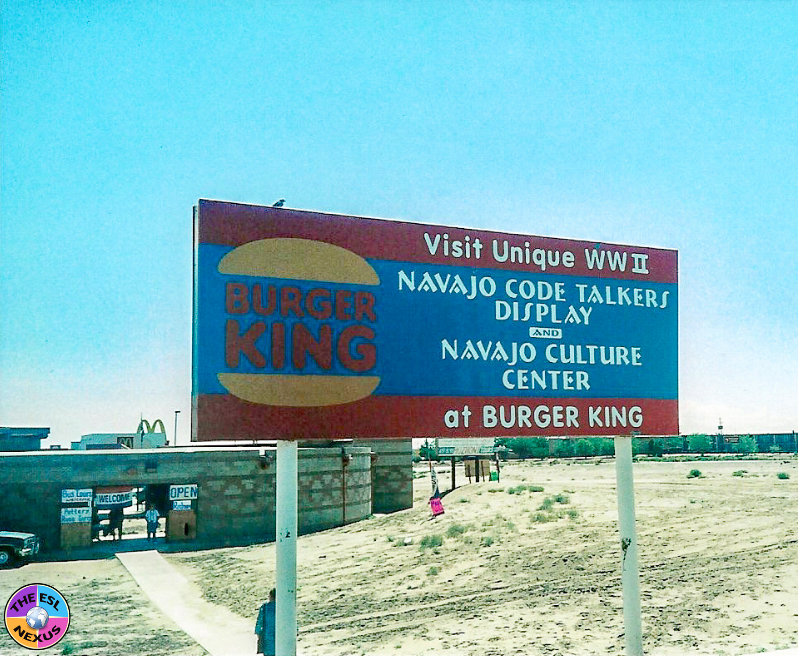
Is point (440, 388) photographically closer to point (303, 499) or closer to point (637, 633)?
point (637, 633)

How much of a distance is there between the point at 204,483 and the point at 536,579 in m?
19.1

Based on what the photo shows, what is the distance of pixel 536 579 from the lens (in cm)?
2170

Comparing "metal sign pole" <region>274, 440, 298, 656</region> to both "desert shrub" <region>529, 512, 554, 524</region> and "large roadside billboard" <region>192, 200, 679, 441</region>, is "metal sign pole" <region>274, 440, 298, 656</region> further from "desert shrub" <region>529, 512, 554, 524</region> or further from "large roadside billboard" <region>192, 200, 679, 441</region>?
"desert shrub" <region>529, 512, 554, 524</region>

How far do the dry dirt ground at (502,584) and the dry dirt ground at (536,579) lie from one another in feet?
0.21

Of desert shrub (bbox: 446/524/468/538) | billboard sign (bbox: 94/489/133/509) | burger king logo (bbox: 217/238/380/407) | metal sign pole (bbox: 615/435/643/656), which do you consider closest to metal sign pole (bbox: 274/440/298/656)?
burger king logo (bbox: 217/238/380/407)

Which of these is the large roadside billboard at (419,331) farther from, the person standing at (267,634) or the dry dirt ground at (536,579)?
the dry dirt ground at (536,579)

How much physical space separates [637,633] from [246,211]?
6769mm

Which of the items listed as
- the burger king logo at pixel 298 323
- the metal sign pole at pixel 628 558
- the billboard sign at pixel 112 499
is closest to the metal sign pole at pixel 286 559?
the burger king logo at pixel 298 323

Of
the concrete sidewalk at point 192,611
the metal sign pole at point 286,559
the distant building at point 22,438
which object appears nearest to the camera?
the metal sign pole at point 286,559

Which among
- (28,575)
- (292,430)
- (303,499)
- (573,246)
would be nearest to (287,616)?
(292,430)

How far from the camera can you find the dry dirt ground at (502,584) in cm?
1612

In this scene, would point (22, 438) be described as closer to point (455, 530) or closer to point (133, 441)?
point (133, 441)

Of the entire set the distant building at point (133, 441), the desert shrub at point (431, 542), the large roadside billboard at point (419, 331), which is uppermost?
the large roadside billboard at point (419, 331)

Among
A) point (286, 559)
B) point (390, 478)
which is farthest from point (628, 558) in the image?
point (390, 478)
